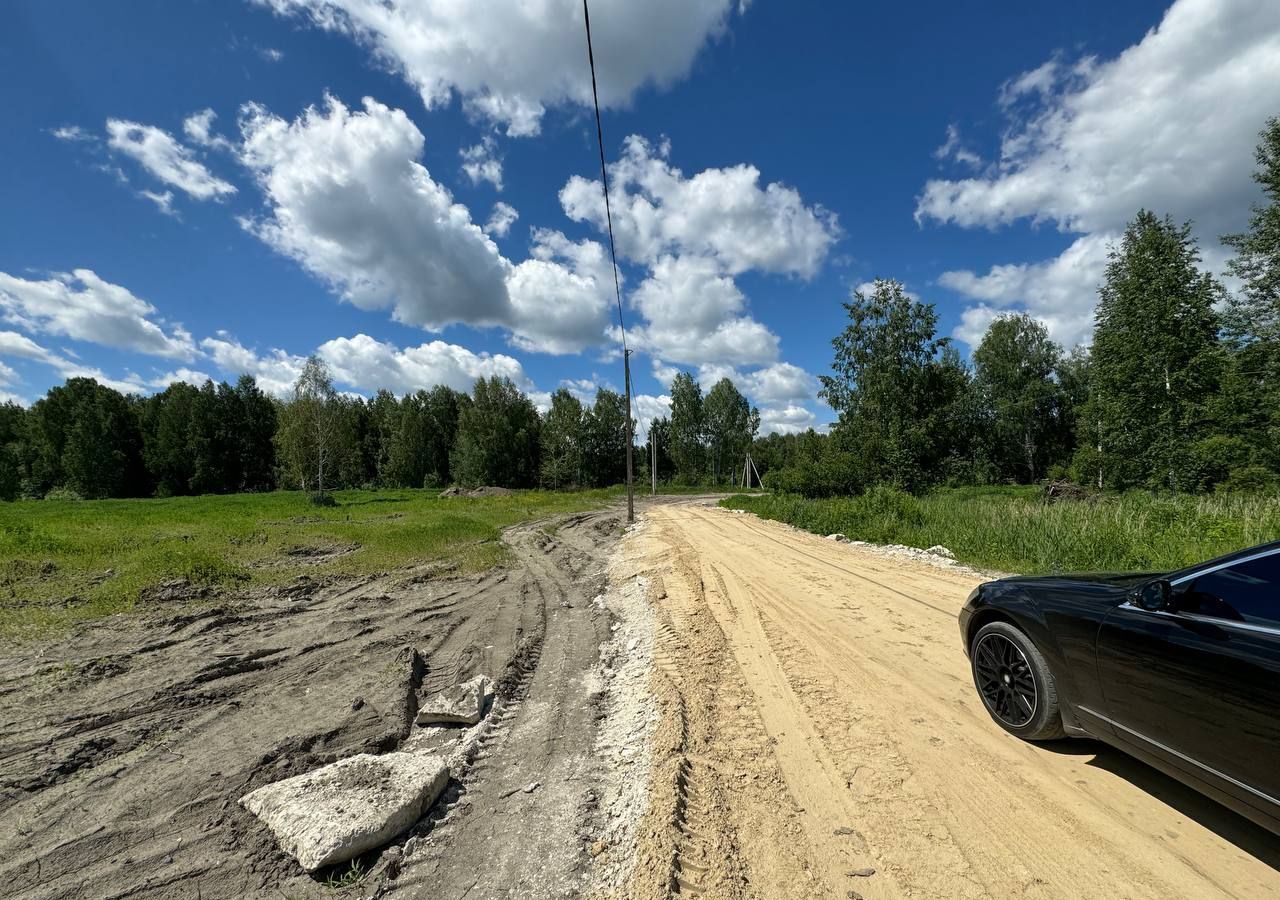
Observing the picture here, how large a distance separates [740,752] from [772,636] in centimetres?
266

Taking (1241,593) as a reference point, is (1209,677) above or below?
below

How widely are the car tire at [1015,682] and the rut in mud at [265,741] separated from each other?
3.06 meters

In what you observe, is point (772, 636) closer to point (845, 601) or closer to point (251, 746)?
point (845, 601)

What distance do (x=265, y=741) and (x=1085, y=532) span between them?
13339mm

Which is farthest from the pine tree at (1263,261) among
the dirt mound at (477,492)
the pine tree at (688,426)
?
the pine tree at (688,426)

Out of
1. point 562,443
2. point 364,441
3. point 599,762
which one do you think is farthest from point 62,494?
point 599,762

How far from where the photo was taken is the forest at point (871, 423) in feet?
69.9

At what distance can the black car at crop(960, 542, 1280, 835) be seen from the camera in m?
2.32

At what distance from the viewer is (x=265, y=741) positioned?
4.02m

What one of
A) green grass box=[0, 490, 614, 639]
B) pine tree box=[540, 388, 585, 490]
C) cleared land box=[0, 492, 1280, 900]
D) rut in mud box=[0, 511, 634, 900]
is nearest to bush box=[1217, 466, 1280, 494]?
cleared land box=[0, 492, 1280, 900]

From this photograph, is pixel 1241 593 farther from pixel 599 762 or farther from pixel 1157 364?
pixel 1157 364

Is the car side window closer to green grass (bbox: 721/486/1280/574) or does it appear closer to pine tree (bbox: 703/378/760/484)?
green grass (bbox: 721/486/1280/574)

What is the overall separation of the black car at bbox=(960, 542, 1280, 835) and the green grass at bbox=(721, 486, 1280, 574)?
166 inches

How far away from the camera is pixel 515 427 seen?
62.7 meters
